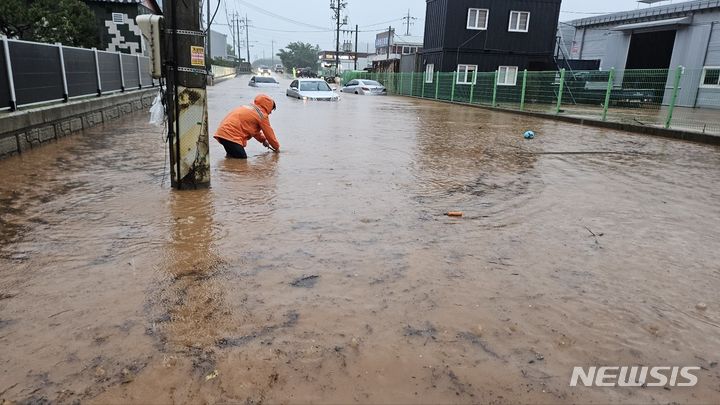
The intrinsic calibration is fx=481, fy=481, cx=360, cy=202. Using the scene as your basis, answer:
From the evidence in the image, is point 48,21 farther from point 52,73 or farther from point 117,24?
point 52,73

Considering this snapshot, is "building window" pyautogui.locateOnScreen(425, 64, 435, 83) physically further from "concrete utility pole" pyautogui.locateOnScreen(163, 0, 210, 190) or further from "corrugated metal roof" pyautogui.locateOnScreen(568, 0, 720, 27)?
"concrete utility pole" pyautogui.locateOnScreen(163, 0, 210, 190)

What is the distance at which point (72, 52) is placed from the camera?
9.73 meters

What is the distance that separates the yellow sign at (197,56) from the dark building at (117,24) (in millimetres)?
20748

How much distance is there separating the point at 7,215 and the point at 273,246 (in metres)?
2.68

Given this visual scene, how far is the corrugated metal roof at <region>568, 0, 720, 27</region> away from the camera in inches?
825

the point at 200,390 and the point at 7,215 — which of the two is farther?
the point at 7,215

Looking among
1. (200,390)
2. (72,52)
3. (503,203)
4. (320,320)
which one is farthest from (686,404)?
(72,52)

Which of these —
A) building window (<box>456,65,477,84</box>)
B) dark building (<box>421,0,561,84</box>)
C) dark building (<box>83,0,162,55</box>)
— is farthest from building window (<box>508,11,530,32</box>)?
dark building (<box>83,0,162,55</box>)

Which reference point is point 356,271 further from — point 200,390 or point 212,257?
point 200,390

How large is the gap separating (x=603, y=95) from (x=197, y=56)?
60.2ft

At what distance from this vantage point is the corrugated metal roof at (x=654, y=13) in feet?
68.7

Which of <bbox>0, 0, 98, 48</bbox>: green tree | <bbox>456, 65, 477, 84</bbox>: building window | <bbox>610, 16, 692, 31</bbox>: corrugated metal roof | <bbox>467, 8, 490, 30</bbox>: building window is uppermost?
<bbox>467, 8, 490, 30</bbox>: building window

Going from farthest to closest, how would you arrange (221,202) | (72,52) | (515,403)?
(72,52), (221,202), (515,403)

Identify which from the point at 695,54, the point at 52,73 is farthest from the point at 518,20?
the point at 52,73
